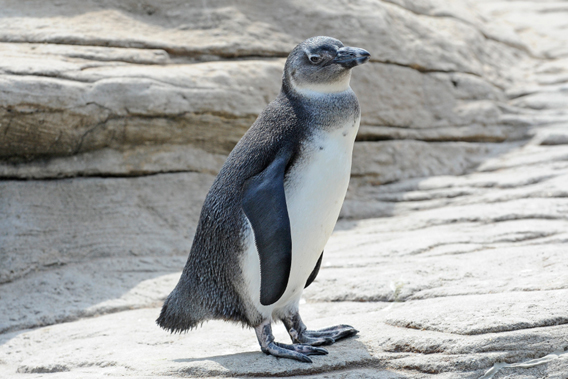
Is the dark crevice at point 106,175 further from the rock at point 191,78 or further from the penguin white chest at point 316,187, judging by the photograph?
the penguin white chest at point 316,187

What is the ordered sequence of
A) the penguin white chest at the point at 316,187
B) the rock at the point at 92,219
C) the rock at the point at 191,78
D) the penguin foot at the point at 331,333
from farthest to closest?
the rock at the point at 191,78, the rock at the point at 92,219, the penguin foot at the point at 331,333, the penguin white chest at the point at 316,187

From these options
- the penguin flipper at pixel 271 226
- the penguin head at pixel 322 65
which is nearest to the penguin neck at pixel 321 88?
the penguin head at pixel 322 65

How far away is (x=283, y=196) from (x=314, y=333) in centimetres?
89

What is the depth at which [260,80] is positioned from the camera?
6.00 meters

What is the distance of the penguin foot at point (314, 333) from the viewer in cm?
311

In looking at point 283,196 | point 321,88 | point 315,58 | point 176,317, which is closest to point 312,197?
point 283,196

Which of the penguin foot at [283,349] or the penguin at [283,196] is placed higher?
the penguin at [283,196]

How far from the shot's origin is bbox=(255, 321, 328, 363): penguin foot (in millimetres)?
2855

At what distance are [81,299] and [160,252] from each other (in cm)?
89

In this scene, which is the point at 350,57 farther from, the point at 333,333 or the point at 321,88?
the point at 333,333

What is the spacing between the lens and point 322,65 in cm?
286

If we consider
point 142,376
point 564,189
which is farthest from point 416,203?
point 142,376

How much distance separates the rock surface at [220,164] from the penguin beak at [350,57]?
4.36 ft

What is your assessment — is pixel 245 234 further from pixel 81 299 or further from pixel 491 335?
pixel 81 299
